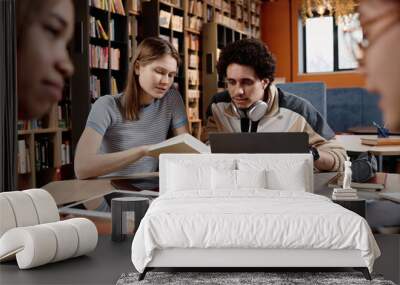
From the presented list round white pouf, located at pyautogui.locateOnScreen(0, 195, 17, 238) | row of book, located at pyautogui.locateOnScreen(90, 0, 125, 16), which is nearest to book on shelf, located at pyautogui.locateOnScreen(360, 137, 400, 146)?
row of book, located at pyautogui.locateOnScreen(90, 0, 125, 16)

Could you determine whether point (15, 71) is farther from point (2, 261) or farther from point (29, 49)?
point (2, 261)

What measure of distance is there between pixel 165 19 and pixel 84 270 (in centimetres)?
235

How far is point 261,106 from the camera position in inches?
164

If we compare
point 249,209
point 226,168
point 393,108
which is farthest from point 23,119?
point 393,108

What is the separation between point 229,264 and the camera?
281 centimetres

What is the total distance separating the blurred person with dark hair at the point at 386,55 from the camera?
46 cm

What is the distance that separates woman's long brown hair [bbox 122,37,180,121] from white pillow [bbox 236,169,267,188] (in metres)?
1.08

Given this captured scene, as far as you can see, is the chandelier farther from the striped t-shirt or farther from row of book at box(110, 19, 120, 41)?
row of book at box(110, 19, 120, 41)

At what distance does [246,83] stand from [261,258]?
5.58 feet

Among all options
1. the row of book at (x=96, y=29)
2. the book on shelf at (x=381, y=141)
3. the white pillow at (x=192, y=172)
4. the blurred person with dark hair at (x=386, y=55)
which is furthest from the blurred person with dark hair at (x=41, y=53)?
the blurred person with dark hair at (x=386, y=55)

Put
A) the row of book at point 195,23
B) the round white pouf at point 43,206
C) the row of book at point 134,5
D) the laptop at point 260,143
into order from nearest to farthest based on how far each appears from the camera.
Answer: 1. the round white pouf at point 43,206
2. the laptop at point 260,143
3. the row of book at point 134,5
4. the row of book at point 195,23

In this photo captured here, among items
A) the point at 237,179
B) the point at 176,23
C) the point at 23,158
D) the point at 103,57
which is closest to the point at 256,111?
the point at 237,179

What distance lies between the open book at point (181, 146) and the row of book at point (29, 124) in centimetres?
89

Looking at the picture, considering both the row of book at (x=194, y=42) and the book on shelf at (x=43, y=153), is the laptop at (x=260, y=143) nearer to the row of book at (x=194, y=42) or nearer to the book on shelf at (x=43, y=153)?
the row of book at (x=194, y=42)
